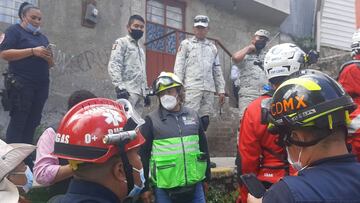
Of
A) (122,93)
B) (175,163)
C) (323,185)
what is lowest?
(175,163)

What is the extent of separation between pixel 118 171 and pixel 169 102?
2583 mm

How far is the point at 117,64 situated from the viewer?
6.06m

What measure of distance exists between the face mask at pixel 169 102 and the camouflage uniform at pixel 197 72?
1719 mm

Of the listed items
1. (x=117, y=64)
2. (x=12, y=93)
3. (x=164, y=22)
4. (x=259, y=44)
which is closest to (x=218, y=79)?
(x=259, y=44)

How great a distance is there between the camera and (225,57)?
12.6 m

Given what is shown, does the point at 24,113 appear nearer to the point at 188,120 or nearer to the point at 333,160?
the point at 188,120

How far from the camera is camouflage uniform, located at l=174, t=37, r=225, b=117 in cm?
658

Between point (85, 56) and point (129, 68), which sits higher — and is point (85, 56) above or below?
above

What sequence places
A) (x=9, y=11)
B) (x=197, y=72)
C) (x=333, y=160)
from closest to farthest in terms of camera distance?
1. (x=333, y=160)
2. (x=197, y=72)
3. (x=9, y=11)

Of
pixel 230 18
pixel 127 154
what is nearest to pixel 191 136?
pixel 127 154

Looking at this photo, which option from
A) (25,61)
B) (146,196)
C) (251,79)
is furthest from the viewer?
(251,79)

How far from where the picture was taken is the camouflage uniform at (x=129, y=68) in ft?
19.9

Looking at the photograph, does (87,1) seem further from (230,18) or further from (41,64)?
(230,18)

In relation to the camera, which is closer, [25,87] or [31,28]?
[25,87]
